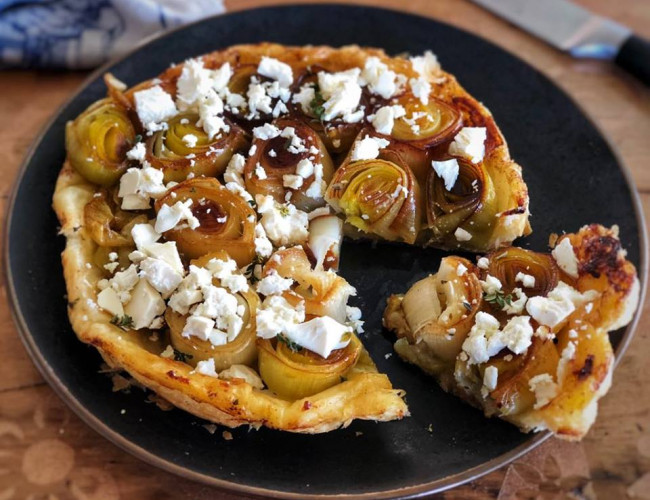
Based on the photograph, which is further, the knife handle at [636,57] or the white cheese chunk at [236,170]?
the knife handle at [636,57]

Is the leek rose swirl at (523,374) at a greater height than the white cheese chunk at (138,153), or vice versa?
the leek rose swirl at (523,374)

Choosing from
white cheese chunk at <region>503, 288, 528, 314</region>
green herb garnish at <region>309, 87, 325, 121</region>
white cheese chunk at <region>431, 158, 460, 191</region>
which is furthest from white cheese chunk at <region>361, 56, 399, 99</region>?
white cheese chunk at <region>503, 288, 528, 314</region>

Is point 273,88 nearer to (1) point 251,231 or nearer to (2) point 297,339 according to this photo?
(1) point 251,231

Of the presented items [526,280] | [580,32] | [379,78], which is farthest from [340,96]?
[580,32]

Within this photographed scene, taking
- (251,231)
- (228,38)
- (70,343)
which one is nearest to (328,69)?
(228,38)

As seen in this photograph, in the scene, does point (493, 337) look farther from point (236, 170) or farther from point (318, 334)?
point (236, 170)

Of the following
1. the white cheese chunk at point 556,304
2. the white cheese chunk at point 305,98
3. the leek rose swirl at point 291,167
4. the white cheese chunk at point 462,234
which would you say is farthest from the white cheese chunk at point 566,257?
the white cheese chunk at point 305,98

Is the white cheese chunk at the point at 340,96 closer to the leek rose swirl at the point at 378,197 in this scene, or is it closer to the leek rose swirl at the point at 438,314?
the leek rose swirl at the point at 378,197

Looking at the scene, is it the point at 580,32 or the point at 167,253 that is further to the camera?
the point at 580,32
